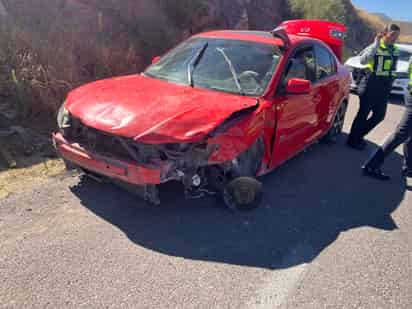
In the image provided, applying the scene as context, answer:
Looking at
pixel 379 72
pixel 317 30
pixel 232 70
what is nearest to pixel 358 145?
pixel 379 72

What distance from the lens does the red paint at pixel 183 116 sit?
317cm

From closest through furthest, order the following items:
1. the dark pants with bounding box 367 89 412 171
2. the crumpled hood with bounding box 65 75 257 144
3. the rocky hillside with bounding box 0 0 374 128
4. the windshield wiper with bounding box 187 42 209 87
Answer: the crumpled hood with bounding box 65 75 257 144 < the windshield wiper with bounding box 187 42 209 87 < the dark pants with bounding box 367 89 412 171 < the rocky hillside with bounding box 0 0 374 128

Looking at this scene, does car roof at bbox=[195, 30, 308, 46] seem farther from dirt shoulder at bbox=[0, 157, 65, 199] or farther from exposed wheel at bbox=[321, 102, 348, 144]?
dirt shoulder at bbox=[0, 157, 65, 199]

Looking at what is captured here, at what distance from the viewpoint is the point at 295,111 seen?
174 inches

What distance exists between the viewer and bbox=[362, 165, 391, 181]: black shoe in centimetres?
512

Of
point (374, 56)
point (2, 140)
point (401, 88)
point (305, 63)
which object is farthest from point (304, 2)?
point (2, 140)

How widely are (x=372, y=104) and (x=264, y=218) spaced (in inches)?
129

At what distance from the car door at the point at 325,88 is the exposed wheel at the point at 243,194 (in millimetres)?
1854

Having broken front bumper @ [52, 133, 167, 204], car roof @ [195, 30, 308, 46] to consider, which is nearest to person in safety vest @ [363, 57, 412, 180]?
car roof @ [195, 30, 308, 46]

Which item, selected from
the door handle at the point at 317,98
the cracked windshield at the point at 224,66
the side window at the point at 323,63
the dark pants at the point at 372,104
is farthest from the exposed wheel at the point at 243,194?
the dark pants at the point at 372,104

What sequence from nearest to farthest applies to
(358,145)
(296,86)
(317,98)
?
1. (296,86)
2. (317,98)
3. (358,145)

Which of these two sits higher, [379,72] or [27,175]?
[379,72]

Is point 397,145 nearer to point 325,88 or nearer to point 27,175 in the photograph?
point 325,88

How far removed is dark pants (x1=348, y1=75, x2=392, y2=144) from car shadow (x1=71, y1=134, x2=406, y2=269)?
1.45 metres
